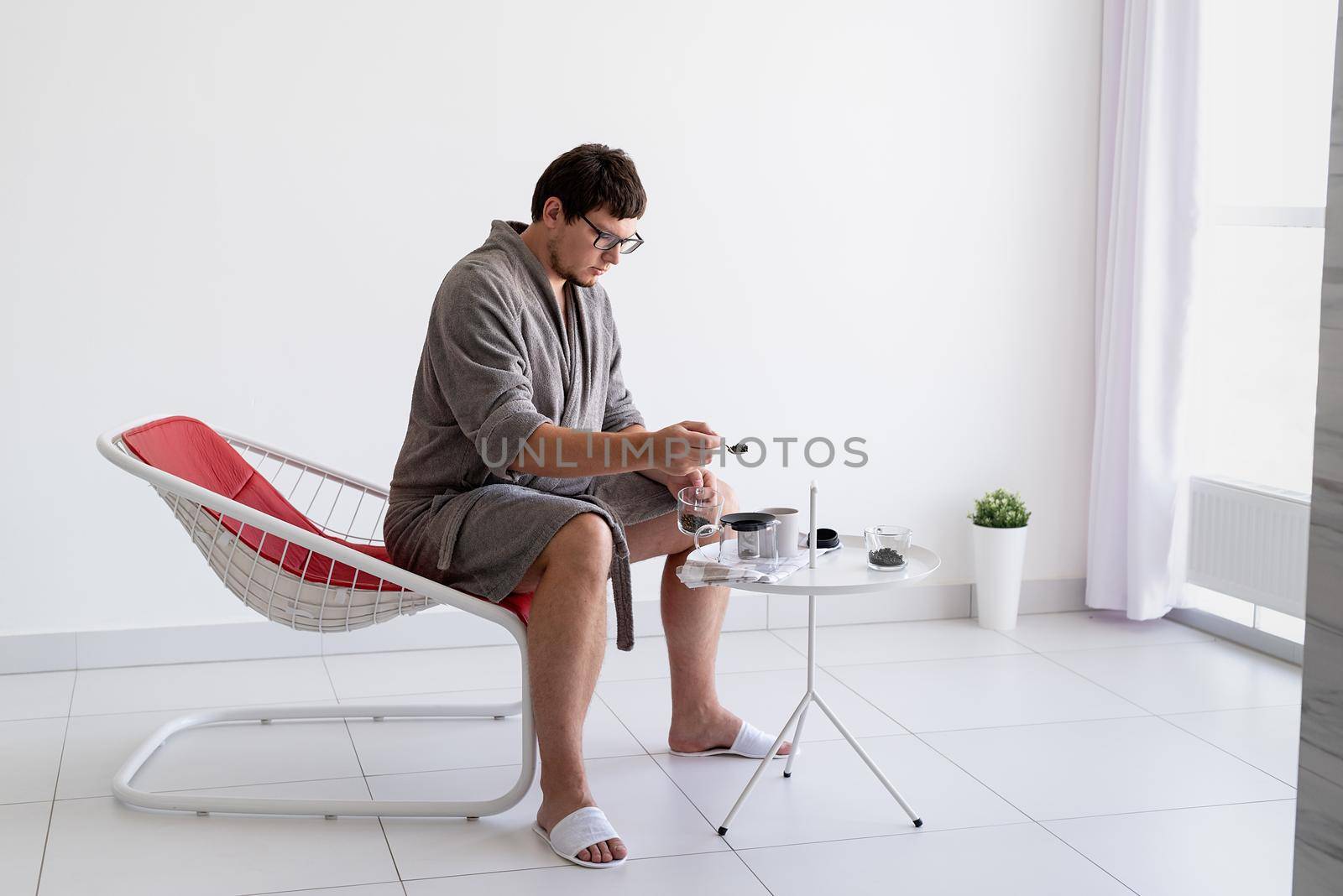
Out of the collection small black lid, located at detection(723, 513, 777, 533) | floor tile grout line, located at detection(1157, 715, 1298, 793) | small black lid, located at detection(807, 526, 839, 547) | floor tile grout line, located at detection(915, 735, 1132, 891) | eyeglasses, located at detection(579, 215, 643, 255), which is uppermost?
eyeglasses, located at detection(579, 215, 643, 255)

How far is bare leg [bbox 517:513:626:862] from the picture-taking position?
2172 mm

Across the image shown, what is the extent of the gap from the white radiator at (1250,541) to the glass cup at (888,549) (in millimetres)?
1415

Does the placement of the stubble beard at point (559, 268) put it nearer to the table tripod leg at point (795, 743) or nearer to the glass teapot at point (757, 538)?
the glass teapot at point (757, 538)

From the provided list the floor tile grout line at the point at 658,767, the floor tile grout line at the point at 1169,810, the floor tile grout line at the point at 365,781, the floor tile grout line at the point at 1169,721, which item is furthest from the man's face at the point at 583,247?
the floor tile grout line at the point at 1169,721

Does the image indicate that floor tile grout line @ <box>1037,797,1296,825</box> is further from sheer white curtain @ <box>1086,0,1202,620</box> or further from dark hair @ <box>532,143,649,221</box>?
dark hair @ <box>532,143,649,221</box>

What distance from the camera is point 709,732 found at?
2.59 metres

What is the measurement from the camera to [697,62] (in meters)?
3.41

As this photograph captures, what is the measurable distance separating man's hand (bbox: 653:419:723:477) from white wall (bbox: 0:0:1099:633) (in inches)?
49.1

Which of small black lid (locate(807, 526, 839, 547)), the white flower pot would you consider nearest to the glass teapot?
small black lid (locate(807, 526, 839, 547))

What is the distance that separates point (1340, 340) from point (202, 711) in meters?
2.24

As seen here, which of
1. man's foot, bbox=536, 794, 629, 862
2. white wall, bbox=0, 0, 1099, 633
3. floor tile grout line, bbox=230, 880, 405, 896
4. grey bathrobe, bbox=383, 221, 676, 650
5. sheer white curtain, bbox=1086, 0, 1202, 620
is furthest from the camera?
sheer white curtain, bbox=1086, 0, 1202, 620

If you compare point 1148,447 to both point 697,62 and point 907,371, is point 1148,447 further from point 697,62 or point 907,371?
point 697,62

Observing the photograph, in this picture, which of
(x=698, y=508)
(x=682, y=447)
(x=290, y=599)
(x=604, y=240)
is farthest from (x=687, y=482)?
(x=290, y=599)

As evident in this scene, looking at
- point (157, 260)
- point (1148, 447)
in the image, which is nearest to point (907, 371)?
point (1148, 447)
